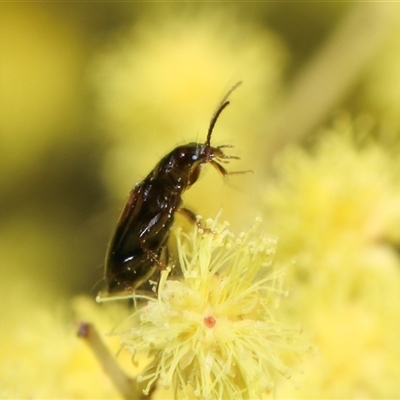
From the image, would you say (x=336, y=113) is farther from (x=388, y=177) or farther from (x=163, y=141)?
(x=163, y=141)

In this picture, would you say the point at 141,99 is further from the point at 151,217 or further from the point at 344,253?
the point at 151,217

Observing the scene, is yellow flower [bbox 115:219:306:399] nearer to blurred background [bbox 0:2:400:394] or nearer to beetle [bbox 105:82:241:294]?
beetle [bbox 105:82:241:294]

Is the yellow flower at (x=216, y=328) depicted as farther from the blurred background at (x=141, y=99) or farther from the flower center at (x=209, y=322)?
the blurred background at (x=141, y=99)

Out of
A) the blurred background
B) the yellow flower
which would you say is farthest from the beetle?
the blurred background

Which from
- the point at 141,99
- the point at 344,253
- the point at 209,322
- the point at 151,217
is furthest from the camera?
the point at 141,99

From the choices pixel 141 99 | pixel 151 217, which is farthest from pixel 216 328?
pixel 141 99

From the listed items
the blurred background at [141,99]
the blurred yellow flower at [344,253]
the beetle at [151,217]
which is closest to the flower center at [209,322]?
the beetle at [151,217]
